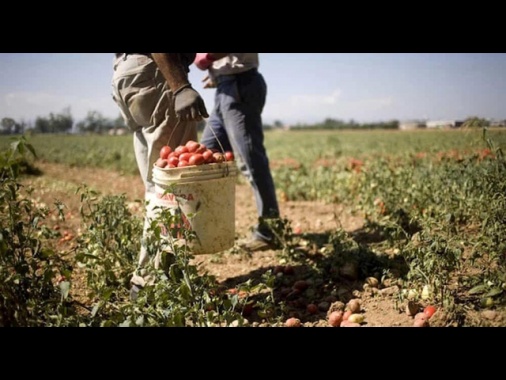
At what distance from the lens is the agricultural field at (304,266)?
176 centimetres

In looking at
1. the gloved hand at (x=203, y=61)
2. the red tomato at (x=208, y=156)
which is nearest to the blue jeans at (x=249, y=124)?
the gloved hand at (x=203, y=61)

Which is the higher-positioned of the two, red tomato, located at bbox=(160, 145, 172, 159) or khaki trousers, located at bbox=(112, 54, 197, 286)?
khaki trousers, located at bbox=(112, 54, 197, 286)

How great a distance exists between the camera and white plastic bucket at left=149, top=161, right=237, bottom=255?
A: 6.90ft

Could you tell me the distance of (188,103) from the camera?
2.24 meters

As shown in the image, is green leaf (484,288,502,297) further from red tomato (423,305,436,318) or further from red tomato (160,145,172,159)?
red tomato (160,145,172,159)

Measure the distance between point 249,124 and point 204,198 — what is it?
1145mm

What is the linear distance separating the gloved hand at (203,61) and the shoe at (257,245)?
154 cm

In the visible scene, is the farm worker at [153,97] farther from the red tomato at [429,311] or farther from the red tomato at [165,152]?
the red tomato at [429,311]

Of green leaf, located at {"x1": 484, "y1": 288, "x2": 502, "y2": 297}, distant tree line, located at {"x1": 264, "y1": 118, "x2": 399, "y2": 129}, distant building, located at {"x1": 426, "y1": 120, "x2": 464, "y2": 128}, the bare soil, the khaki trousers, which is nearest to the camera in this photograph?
green leaf, located at {"x1": 484, "y1": 288, "x2": 502, "y2": 297}

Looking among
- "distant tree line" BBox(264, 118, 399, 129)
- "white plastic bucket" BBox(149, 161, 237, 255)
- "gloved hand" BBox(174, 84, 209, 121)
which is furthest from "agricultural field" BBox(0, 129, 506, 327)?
"distant tree line" BBox(264, 118, 399, 129)

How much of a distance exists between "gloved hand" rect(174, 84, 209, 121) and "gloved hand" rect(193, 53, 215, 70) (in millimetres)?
1043
